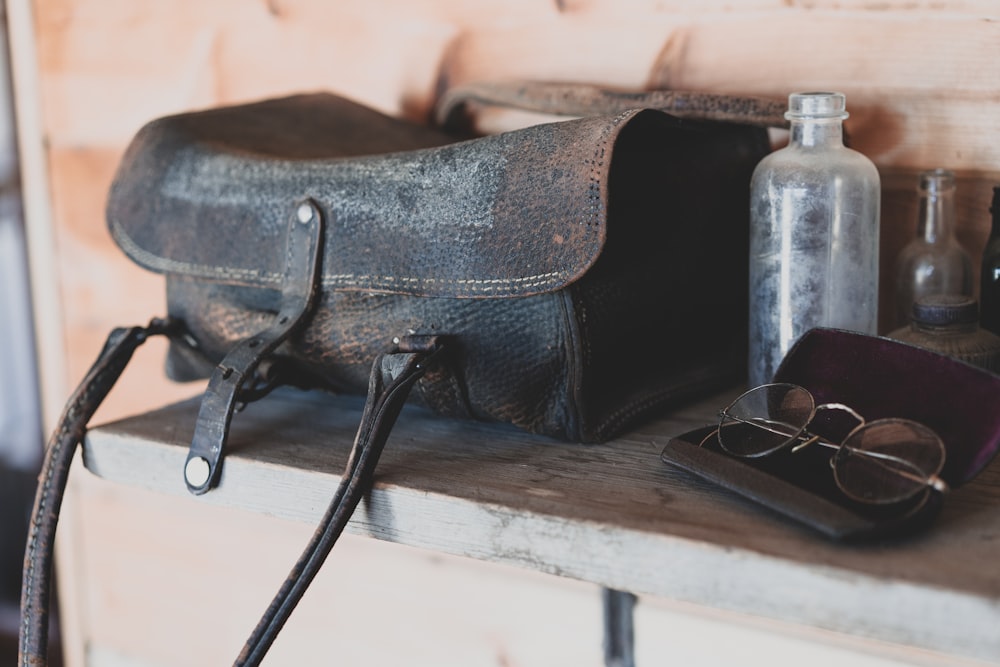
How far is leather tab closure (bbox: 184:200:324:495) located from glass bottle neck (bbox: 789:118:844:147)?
0.30 meters

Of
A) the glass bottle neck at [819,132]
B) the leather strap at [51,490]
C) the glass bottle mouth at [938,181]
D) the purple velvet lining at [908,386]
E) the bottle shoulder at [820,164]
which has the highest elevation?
the glass bottle neck at [819,132]

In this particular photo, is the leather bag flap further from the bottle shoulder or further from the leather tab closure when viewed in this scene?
the bottle shoulder

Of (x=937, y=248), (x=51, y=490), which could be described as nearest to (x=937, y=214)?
(x=937, y=248)

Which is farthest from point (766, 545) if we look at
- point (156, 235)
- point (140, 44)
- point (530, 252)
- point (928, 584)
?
point (140, 44)

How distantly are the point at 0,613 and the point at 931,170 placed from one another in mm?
1234

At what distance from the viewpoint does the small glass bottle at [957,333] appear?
0.59 metres

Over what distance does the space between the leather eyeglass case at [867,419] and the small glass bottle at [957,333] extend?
53 millimetres

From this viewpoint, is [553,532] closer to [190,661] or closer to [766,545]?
[766,545]

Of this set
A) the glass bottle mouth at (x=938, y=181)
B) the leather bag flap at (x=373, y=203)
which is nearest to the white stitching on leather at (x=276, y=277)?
the leather bag flap at (x=373, y=203)

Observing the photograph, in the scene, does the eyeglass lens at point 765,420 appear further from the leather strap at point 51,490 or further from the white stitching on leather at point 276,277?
the leather strap at point 51,490

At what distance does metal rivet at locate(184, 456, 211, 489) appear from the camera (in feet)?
2.07

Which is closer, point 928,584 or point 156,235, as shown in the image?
point 928,584

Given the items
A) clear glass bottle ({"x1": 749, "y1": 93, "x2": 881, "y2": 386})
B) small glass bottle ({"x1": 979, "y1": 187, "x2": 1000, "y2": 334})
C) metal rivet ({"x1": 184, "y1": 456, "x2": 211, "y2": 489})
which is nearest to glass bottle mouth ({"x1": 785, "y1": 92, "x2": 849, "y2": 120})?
clear glass bottle ({"x1": 749, "y1": 93, "x2": 881, "y2": 386})

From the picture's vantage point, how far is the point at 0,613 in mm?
1345
